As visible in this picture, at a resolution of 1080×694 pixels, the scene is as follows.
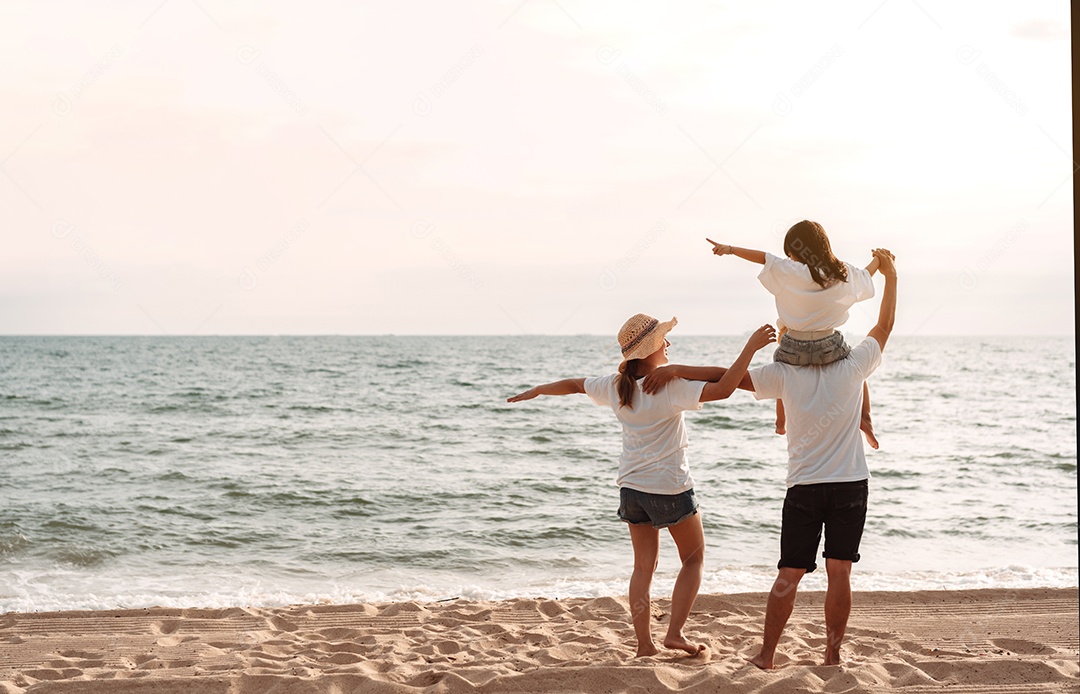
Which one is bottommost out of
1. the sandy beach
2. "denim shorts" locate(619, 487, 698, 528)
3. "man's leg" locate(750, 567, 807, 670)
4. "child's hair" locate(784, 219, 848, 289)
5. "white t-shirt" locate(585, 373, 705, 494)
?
the sandy beach

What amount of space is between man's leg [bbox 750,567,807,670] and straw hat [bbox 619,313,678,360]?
3.85 ft

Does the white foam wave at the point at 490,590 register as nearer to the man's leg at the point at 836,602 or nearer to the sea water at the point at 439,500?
the sea water at the point at 439,500

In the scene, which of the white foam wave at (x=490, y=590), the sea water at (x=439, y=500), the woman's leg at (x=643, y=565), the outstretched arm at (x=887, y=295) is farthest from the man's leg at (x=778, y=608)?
the sea water at (x=439, y=500)

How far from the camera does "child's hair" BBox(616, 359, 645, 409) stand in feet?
13.0

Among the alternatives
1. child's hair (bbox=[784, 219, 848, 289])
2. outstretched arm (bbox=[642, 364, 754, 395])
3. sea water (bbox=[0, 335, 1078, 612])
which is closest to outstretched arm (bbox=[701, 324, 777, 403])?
outstretched arm (bbox=[642, 364, 754, 395])

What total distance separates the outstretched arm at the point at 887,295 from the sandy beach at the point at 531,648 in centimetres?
154

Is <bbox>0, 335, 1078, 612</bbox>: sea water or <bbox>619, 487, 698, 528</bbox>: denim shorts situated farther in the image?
<bbox>0, 335, 1078, 612</bbox>: sea water

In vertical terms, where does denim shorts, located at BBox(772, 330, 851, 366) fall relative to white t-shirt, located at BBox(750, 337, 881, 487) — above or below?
above

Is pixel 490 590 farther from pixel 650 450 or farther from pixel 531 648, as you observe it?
pixel 650 450

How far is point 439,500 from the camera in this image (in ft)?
35.1

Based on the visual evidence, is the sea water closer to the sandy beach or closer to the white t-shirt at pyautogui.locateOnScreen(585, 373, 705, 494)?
the sandy beach

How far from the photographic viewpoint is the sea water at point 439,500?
23.9ft

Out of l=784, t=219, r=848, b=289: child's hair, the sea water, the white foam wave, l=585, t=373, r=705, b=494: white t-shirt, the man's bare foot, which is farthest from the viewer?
the sea water

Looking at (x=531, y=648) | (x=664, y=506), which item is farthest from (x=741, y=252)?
(x=531, y=648)
